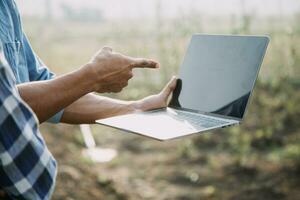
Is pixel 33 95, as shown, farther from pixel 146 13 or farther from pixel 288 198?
pixel 146 13

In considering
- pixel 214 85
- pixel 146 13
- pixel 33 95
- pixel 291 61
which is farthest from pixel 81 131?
pixel 33 95

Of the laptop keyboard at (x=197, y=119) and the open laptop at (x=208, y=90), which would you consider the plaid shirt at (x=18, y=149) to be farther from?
the laptop keyboard at (x=197, y=119)

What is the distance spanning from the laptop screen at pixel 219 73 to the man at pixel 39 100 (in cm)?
7

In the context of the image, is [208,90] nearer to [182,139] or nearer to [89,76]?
[89,76]

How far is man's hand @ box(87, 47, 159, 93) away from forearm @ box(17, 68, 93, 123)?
1.8 inches

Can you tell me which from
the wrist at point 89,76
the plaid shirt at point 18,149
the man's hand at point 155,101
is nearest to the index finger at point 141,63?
the wrist at point 89,76

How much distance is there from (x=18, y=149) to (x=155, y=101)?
705mm

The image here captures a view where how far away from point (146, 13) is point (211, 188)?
194cm

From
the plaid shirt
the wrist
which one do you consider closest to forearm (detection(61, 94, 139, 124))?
the wrist

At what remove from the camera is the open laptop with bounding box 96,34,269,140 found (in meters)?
1.26

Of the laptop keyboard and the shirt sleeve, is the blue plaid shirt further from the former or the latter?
the laptop keyboard

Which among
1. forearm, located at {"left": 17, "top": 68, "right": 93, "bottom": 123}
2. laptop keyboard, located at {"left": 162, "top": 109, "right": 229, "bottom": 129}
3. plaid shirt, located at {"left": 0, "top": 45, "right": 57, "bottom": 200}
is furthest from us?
laptop keyboard, located at {"left": 162, "top": 109, "right": 229, "bottom": 129}

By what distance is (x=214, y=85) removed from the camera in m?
1.44

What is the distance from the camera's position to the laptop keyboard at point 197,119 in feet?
4.05
